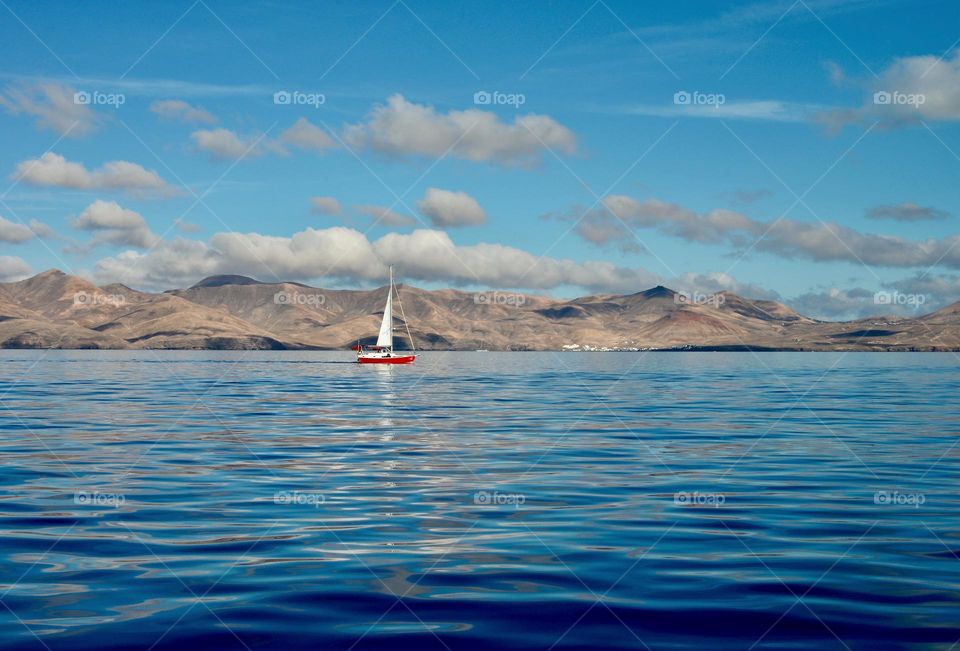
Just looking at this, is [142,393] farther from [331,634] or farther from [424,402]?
[331,634]

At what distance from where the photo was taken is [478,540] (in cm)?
2167

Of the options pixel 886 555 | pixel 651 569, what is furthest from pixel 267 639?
pixel 886 555

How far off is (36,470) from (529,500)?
62.2 feet

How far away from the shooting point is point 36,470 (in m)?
33.1

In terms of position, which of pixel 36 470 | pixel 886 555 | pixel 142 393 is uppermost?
pixel 142 393

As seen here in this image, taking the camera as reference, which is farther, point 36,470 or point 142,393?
point 142,393

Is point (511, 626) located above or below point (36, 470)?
below

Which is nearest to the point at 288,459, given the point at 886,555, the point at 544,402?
the point at 886,555

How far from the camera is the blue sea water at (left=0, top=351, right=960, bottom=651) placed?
49.2ft

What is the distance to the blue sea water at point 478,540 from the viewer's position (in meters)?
15.0

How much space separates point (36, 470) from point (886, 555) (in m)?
Answer: 28.8

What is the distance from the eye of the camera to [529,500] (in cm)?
2738

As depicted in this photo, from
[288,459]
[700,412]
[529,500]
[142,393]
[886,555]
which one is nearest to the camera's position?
[886,555]

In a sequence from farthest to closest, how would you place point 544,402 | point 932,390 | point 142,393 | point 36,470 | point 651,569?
point 932,390, point 142,393, point 544,402, point 36,470, point 651,569
